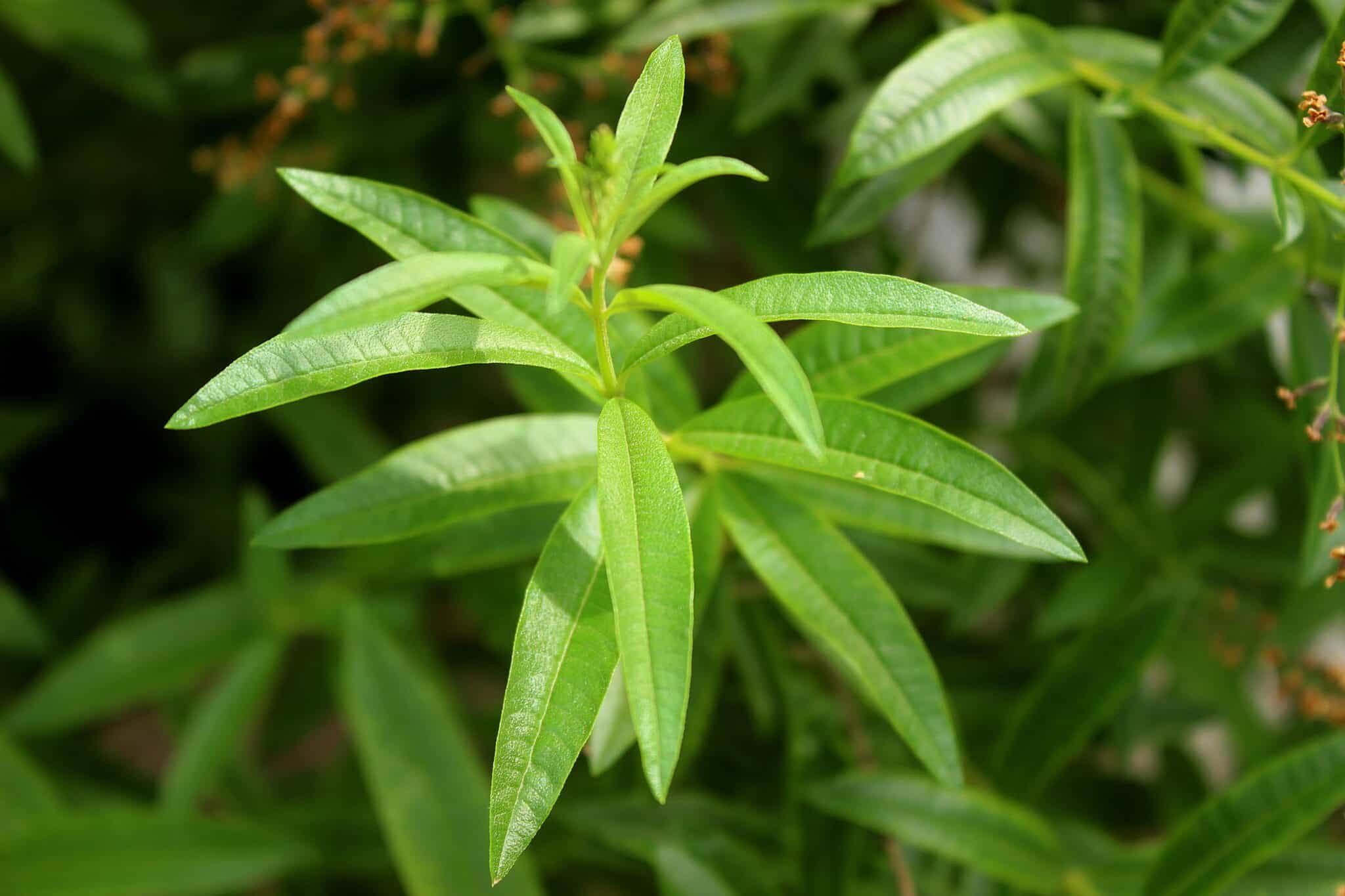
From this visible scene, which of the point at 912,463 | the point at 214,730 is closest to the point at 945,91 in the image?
the point at 912,463

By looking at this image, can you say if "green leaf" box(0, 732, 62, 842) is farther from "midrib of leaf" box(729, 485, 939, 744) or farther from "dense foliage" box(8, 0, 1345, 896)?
"midrib of leaf" box(729, 485, 939, 744)

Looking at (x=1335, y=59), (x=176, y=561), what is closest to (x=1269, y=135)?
(x=1335, y=59)

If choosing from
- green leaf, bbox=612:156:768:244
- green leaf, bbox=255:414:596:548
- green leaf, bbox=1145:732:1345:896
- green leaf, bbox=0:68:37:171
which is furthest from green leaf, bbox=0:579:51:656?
green leaf, bbox=1145:732:1345:896

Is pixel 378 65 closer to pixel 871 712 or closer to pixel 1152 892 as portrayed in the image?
pixel 871 712

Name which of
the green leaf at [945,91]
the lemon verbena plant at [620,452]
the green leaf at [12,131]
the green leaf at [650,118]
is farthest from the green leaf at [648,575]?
the green leaf at [12,131]

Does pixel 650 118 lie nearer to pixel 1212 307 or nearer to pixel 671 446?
pixel 671 446

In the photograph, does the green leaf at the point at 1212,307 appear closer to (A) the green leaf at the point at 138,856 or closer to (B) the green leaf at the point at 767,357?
(B) the green leaf at the point at 767,357
